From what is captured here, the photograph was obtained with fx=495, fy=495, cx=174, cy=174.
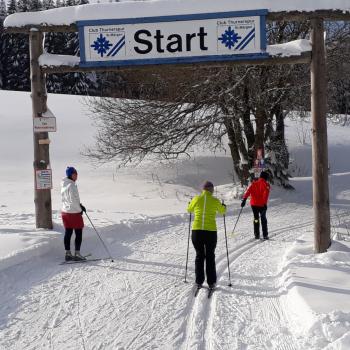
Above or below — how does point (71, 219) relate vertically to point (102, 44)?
below

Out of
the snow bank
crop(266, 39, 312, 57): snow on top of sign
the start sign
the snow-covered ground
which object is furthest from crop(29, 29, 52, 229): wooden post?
the snow bank

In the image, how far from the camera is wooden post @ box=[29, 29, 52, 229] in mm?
10328

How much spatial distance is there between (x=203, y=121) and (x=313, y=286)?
11.2 m

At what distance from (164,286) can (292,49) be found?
515cm

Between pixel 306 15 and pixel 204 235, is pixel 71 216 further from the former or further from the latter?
pixel 306 15

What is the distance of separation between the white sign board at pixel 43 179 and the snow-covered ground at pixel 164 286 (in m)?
0.94

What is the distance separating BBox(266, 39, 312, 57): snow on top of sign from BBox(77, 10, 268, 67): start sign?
0.77 ft

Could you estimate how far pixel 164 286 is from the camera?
723cm

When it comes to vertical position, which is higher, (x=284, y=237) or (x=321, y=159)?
(x=321, y=159)

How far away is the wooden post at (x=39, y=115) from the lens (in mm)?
10328

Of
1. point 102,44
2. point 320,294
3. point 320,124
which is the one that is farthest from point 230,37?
point 320,294

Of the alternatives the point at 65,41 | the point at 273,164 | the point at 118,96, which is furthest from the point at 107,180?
the point at 65,41

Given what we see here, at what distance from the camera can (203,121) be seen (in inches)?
681

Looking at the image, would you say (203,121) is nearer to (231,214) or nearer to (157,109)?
(157,109)
